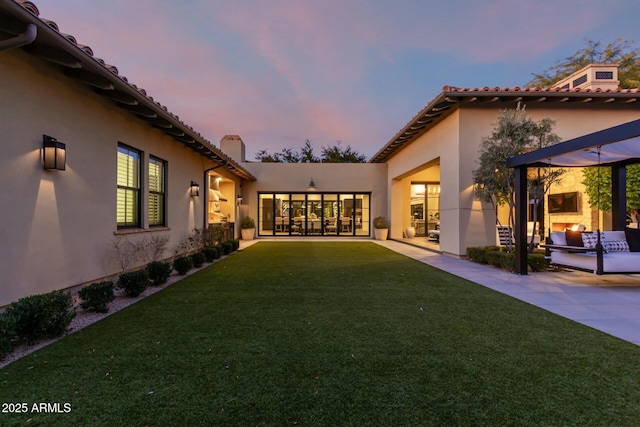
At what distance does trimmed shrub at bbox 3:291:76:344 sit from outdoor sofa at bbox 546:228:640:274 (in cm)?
791

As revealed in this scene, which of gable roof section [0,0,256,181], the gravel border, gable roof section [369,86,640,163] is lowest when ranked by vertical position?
the gravel border

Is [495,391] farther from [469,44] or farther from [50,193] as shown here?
[469,44]

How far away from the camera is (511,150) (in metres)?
7.70

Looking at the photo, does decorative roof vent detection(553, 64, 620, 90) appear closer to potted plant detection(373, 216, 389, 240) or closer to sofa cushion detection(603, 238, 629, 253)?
sofa cushion detection(603, 238, 629, 253)

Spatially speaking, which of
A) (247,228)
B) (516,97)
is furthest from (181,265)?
(516,97)

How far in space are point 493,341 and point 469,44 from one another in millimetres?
15037

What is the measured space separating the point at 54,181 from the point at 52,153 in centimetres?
42

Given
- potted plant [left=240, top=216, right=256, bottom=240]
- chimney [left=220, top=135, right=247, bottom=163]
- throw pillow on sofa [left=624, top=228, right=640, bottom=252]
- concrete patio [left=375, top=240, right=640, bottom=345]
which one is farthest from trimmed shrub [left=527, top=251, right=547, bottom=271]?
chimney [left=220, top=135, right=247, bottom=163]

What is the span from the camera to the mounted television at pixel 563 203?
39.7 feet

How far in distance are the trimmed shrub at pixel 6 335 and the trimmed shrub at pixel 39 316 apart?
0.11 feet

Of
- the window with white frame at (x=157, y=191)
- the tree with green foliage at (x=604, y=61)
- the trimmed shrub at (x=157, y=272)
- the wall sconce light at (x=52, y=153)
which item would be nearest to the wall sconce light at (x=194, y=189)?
the window with white frame at (x=157, y=191)

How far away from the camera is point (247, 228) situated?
53.5 feet

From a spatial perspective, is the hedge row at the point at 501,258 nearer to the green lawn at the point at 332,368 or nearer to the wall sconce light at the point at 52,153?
the green lawn at the point at 332,368

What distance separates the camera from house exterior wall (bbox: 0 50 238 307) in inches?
148
